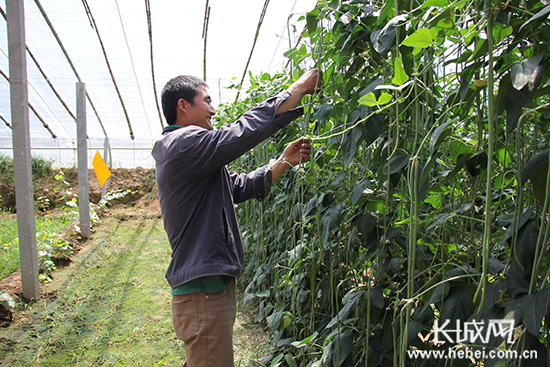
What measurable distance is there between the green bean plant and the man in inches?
7.7

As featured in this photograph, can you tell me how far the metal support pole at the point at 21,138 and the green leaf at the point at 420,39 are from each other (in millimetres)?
3213

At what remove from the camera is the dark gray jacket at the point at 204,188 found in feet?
4.22

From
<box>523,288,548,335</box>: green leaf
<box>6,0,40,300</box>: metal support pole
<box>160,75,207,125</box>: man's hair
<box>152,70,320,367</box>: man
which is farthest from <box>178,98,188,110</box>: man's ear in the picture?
<box>6,0,40,300</box>: metal support pole

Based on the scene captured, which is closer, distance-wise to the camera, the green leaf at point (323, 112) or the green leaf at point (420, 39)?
the green leaf at point (420, 39)

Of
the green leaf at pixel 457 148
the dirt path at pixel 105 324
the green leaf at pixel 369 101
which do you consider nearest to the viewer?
the green leaf at pixel 369 101

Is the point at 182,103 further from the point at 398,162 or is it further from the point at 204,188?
the point at 398,162

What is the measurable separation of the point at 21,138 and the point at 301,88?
276 centimetres

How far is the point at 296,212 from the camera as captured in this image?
1855 millimetres

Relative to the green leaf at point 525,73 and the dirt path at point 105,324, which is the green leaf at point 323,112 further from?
the dirt path at point 105,324

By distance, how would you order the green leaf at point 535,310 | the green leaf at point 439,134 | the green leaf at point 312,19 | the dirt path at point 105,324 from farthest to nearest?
the dirt path at point 105,324
the green leaf at point 312,19
the green leaf at point 439,134
the green leaf at point 535,310

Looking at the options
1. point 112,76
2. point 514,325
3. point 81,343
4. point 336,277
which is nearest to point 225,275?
point 336,277

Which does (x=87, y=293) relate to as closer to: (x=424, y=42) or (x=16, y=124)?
(x=16, y=124)

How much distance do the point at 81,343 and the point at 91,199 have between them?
21.4ft

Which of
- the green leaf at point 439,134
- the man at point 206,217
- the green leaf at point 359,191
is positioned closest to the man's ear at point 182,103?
the man at point 206,217
